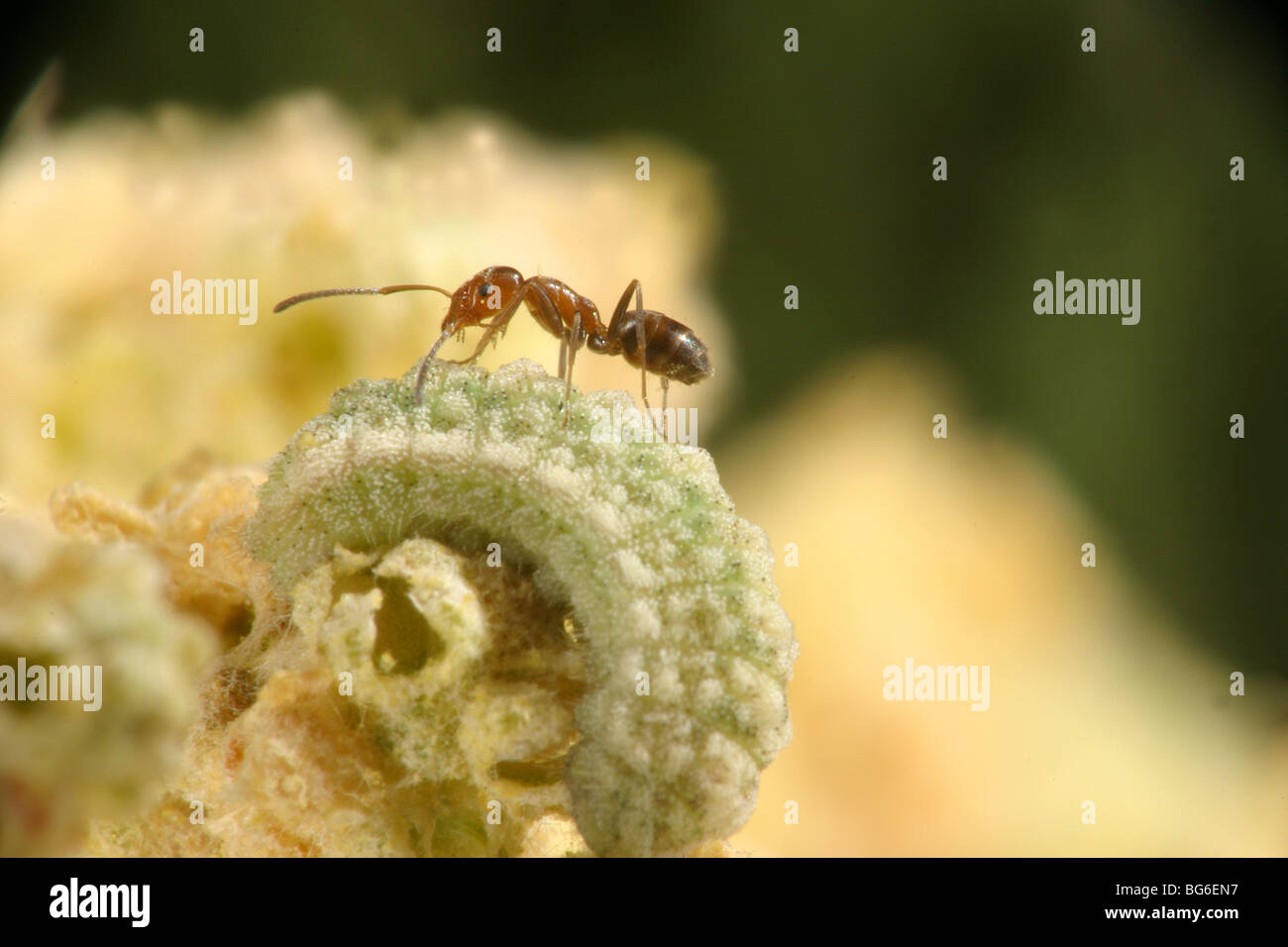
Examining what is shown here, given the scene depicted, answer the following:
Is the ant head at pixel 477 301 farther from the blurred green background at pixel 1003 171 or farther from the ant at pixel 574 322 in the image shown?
the blurred green background at pixel 1003 171

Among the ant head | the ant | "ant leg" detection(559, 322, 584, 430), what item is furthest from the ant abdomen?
the ant head

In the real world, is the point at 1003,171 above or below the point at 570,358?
above

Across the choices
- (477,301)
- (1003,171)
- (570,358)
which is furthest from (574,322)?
(1003,171)

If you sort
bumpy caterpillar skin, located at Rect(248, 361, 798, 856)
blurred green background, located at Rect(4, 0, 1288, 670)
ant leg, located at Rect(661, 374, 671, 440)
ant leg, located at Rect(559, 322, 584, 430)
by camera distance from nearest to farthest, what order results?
bumpy caterpillar skin, located at Rect(248, 361, 798, 856), ant leg, located at Rect(559, 322, 584, 430), ant leg, located at Rect(661, 374, 671, 440), blurred green background, located at Rect(4, 0, 1288, 670)

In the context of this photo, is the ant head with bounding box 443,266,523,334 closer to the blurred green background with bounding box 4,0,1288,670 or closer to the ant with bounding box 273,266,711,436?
the ant with bounding box 273,266,711,436

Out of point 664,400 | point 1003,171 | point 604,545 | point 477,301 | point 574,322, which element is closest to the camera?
point 604,545

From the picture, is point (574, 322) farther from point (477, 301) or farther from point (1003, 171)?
point (1003, 171)
